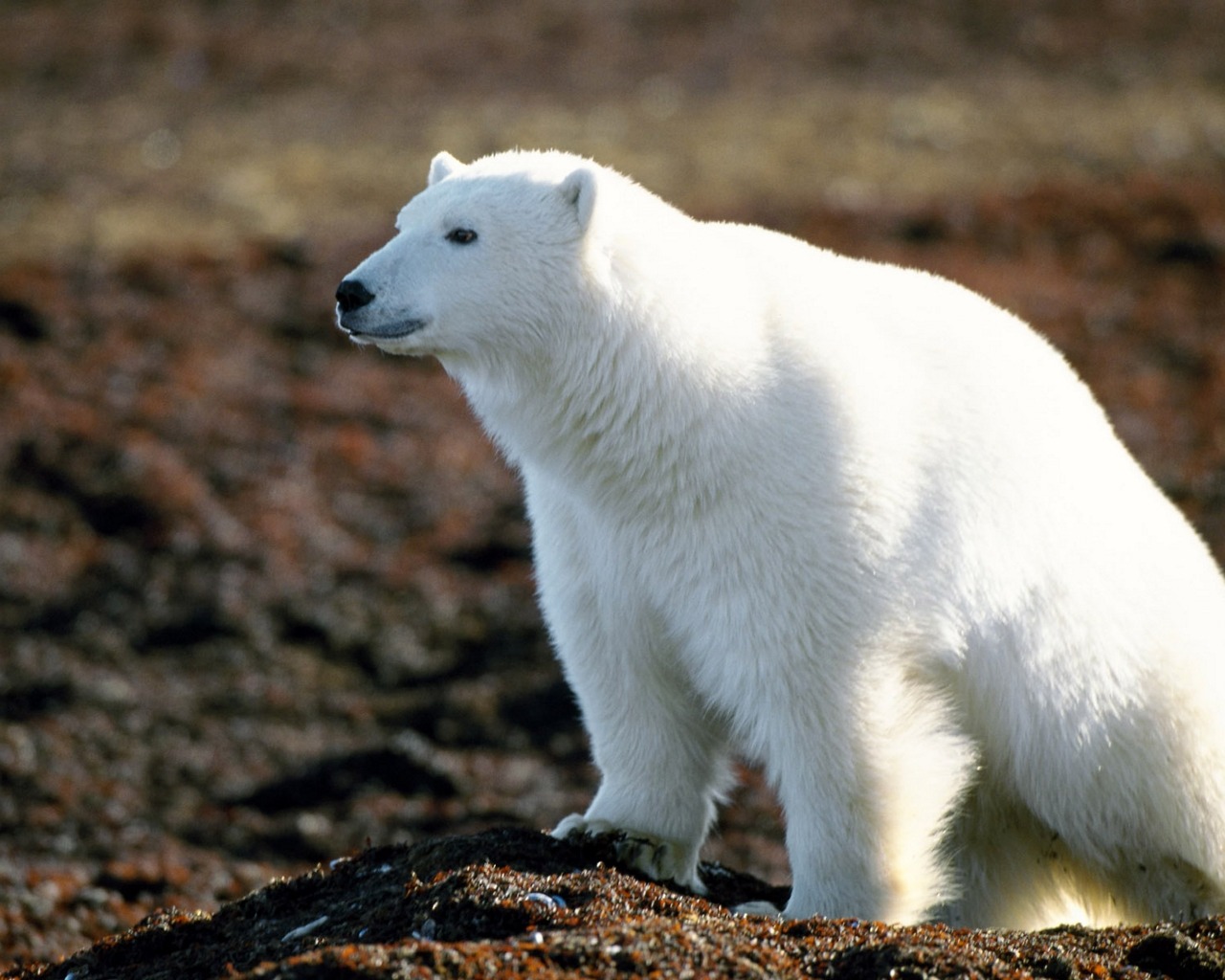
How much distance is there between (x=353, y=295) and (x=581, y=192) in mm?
816

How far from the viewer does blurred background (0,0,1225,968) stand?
988 cm

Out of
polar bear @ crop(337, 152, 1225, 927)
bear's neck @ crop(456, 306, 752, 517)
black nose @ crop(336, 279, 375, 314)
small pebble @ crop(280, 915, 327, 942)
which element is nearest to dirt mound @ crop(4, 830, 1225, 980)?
small pebble @ crop(280, 915, 327, 942)

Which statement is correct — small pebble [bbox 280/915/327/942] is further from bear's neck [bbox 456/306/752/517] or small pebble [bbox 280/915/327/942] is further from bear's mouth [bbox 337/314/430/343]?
bear's mouth [bbox 337/314/430/343]

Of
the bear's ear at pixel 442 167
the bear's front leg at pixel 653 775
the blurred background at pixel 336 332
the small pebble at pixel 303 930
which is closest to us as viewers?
the small pebble at pixel 303 930

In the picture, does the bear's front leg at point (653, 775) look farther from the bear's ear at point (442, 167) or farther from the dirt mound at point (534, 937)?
the bear's ear at point (442, 167)

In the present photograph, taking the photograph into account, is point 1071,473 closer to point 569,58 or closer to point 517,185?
point 517,185

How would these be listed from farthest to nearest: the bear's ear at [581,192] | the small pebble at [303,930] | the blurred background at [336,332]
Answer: the blurred background at [336,332], the bear's ear at [581,192], the small pebble at [303,930]

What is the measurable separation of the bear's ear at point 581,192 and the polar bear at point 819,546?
0.03 feet

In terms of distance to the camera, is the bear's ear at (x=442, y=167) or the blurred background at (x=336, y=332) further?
the blurred background at (x=336, y=332)

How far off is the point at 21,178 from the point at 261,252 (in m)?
3.94

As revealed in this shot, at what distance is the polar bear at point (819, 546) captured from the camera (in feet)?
16.4

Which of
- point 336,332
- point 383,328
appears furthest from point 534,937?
point 336,332

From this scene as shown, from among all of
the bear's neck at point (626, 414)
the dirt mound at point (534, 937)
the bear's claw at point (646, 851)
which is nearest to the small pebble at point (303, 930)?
the dirt mound at point (534, 937)

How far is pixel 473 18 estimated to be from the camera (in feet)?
86.5
